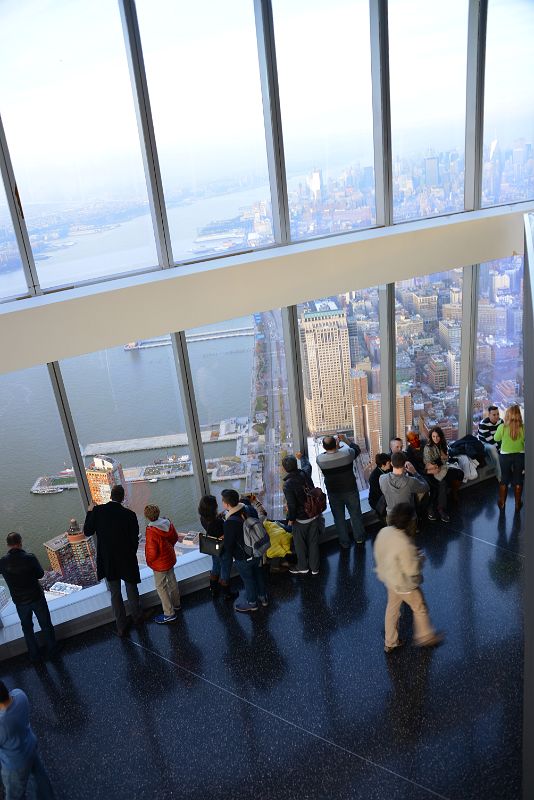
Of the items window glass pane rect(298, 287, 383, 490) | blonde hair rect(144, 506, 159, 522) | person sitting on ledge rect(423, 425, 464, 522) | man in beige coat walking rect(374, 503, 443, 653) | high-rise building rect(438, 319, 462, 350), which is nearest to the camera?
man in beige coat walking rect(374, 503, 443, 653)

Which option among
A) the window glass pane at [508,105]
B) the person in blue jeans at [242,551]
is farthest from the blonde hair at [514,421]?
the person in blue jeans at [242,551]

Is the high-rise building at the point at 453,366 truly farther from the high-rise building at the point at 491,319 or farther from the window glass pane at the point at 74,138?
the window glass pane at the point at 74,138

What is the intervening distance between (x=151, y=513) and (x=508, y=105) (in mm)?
6072

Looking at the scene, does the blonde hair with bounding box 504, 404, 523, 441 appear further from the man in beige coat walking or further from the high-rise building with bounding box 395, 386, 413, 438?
the man in beige coat walking

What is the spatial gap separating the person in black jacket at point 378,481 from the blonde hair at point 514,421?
139cm

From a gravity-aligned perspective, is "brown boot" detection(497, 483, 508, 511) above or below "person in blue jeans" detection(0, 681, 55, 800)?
below

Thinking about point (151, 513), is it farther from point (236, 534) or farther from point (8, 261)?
point (8, 261)

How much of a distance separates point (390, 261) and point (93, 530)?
401 centimetres

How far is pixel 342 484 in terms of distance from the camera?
7070 mm

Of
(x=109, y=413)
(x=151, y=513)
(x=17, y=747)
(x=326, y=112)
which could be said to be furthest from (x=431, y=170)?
(x=17, y=747)

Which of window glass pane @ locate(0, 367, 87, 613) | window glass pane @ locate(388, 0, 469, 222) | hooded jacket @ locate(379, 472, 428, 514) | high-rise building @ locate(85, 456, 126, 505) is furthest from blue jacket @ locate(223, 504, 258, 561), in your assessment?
window glass pane @ locate(388, 0, 469, 222)

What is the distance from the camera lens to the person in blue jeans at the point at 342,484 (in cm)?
696

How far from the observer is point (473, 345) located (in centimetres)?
830

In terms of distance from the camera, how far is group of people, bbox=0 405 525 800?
Answer: 5.15 m
